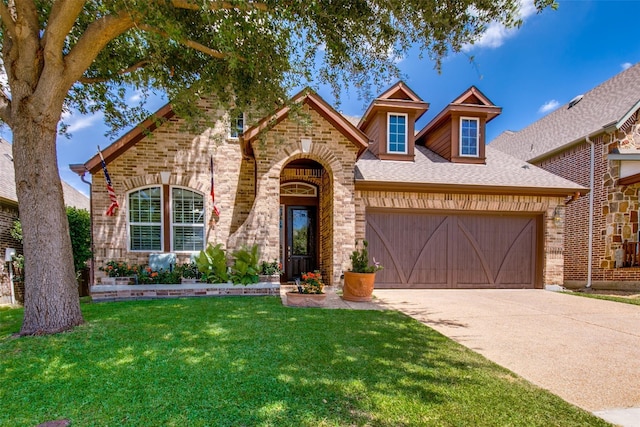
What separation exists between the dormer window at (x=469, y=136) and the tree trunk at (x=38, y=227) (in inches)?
443

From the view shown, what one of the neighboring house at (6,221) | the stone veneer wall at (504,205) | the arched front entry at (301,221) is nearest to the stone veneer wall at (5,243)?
the neighboring house at (6,221)

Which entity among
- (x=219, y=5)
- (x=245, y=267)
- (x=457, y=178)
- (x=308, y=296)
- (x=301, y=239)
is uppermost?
(x=219, y=5)

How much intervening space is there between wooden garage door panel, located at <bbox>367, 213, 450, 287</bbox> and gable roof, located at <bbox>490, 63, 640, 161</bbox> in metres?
6.52

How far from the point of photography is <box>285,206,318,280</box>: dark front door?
1050cm

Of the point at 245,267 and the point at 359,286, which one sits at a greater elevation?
the point at 245,267

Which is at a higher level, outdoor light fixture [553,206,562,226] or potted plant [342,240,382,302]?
outdoor light fixture [553,206,562,226]

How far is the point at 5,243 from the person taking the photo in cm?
1073

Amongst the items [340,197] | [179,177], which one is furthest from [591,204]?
[179,177]

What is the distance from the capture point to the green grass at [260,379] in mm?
2527

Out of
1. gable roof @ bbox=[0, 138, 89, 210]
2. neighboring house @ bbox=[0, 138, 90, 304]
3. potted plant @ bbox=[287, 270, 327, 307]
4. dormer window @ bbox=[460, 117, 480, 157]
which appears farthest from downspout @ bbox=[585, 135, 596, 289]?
neighboring house @ bbox=[0, 138, 90, 304]

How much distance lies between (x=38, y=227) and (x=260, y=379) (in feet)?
13.6

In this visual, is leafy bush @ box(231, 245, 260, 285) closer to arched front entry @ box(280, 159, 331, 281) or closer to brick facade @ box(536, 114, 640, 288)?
arched front entry @ box(280, 159, 331, 281)

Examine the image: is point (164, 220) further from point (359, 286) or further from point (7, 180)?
point (7, 180)

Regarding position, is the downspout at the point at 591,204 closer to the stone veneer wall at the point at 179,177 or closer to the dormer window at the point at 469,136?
the dormer window at the point at 469,136
